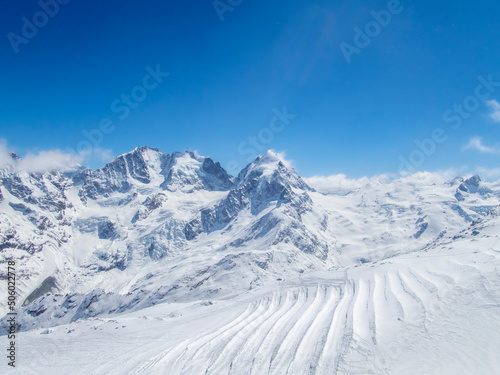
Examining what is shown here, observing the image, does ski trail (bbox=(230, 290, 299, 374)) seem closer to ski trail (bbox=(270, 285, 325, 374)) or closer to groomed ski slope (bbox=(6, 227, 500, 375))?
groomed ski slope (bbox=(6, 227, 500, 375))

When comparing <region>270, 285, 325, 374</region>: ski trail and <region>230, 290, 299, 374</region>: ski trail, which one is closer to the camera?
<region>270, 285, 325, 374</region>: ski trail

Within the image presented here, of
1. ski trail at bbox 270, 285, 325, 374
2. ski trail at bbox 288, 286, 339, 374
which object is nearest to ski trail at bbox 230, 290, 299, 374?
ski trail at bbox 270, 285, 325, 374

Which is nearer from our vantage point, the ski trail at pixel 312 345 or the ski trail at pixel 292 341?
the ski trail at pixel 312 345

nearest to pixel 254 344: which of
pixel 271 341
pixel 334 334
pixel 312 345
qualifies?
pixel 271 341

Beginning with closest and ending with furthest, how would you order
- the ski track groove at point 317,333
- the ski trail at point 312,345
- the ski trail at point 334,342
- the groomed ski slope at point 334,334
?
the ski trail at point 334,342, the groomed ski slope at point 334,334, the ski trail at point 312,345, the ski track groove at point 317,333

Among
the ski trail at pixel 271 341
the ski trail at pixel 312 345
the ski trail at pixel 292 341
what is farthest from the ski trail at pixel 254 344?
the ski trail at pixel 312 345

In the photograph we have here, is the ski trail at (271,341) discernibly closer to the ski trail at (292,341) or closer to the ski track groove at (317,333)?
the ski track groove at (317,333)

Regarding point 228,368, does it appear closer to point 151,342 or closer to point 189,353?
point 189,353

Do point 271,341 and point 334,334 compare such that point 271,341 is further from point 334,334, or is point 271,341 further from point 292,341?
point 334,334

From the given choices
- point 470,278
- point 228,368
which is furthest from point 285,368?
point 470,278
